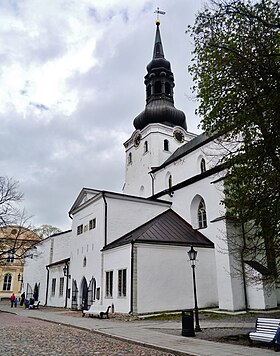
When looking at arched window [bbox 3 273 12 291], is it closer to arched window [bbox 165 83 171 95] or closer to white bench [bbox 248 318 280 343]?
arched window [bbox 165 83 171 95]

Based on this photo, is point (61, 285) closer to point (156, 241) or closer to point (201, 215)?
point (156, 241)

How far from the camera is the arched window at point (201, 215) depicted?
24.2 meters

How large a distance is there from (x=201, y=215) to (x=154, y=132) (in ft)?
40.5

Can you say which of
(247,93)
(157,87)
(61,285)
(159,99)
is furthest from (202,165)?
(247,93)

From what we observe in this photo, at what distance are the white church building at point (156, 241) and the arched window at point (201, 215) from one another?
70mm

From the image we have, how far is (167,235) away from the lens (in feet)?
71.1

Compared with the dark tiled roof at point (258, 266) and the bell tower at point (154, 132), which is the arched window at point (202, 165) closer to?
the bell tower at point (154, 132)

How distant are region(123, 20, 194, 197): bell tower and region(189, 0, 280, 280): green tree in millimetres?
22193

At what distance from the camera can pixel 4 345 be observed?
31.6ft

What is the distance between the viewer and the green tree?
9.85m

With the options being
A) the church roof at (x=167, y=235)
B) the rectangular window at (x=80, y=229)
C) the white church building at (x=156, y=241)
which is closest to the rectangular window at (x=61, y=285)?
the white church building at (x=156, y=241)

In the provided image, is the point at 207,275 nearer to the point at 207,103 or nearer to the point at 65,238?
the point at 207,103

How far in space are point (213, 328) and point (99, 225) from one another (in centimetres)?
1282

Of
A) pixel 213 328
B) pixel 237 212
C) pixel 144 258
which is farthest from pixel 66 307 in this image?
pixel 237 212
